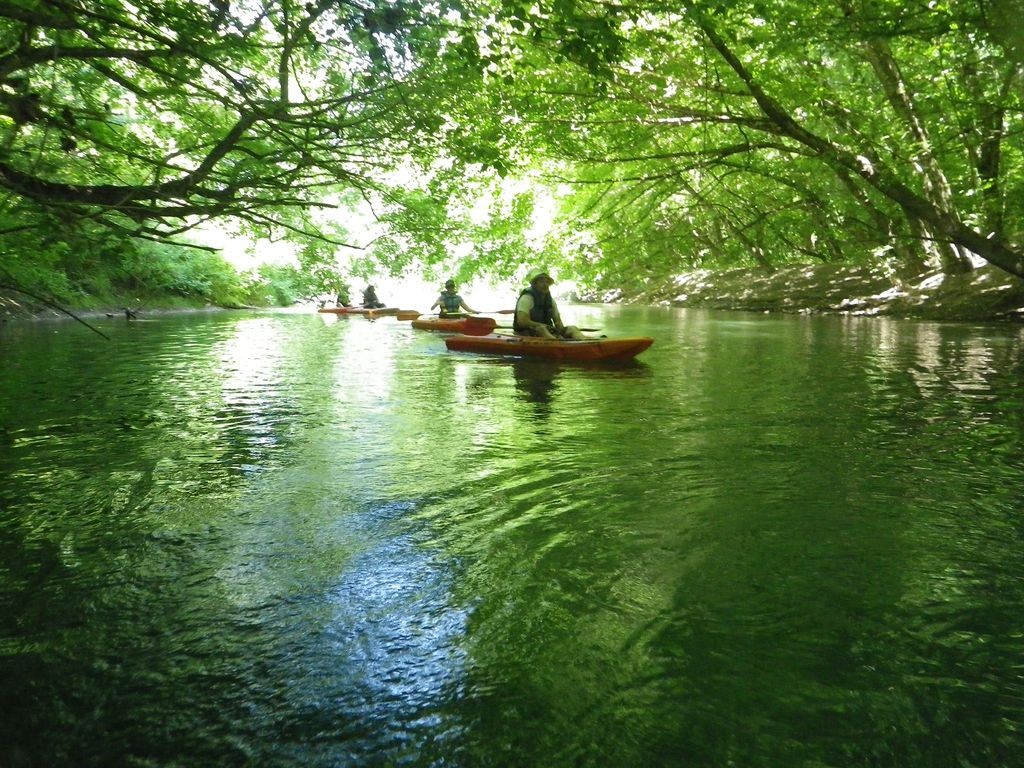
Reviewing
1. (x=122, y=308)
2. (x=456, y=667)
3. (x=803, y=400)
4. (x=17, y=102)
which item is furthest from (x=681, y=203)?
(x=456, y=667)

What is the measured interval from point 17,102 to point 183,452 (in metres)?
2.30

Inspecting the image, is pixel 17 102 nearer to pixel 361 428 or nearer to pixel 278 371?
pixel 361 428

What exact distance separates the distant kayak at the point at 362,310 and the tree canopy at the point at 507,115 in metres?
7.34

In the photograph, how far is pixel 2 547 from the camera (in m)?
3.41

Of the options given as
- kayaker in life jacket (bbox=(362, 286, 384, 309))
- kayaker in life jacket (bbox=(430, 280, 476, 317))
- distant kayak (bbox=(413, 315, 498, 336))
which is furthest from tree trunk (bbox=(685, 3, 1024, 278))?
kayaker in life jacket (bbox=(362, 286, 384, 309))

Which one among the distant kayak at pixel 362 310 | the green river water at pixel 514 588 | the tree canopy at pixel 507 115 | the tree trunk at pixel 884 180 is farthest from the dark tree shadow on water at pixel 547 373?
the distant kayak at pixel 362 310

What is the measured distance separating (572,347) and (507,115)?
3767mm

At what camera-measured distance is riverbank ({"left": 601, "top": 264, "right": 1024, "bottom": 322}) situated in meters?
17.9

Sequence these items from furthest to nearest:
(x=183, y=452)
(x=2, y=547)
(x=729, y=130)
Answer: (x=729, y=130)
(x=183, y=452)
(x=2, y=547)

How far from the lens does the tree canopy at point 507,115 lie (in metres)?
4.96

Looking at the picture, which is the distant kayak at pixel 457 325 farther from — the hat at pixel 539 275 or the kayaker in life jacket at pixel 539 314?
the kayaker in life jacket at pixel 539 314

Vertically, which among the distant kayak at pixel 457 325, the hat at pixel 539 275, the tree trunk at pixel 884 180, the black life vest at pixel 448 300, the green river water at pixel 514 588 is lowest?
the green river water at pixel 514 588

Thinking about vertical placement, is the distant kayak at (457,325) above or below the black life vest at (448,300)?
below

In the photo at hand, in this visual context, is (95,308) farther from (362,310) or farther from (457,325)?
(457,325)
